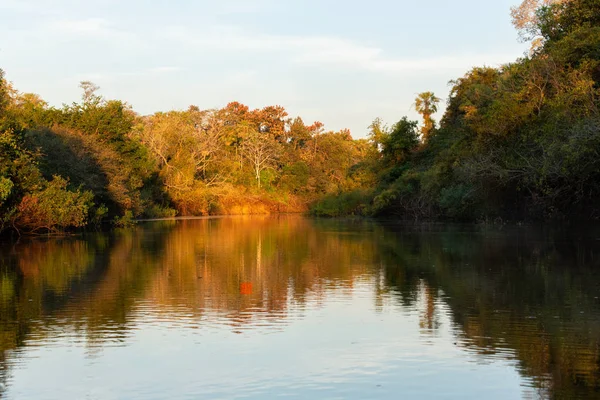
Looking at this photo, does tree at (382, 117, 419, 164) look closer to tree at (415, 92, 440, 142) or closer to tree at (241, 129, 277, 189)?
tree at (415, 92, 440, 142)

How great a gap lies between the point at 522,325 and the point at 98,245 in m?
21.0

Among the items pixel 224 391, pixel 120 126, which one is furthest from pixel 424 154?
pixel 224 391

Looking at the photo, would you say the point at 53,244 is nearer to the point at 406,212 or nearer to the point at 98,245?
the point at 98,245

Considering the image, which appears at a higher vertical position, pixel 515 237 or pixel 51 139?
pixel 51 139

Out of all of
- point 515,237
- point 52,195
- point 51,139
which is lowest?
point 515,237

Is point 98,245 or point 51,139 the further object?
point 51,139

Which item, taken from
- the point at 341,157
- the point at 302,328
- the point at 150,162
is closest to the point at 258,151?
the point at 341,157

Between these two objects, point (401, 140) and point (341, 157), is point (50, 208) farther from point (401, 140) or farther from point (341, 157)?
point (341, 157)

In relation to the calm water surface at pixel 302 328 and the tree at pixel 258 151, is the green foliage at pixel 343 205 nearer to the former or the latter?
the tree at pixel 258 151

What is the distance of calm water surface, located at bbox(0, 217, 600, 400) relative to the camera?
766 centimetres

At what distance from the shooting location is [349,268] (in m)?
19.1

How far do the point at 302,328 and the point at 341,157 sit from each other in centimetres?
7895


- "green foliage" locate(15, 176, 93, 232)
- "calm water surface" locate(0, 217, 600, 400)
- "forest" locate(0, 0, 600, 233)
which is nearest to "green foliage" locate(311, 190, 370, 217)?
"forest" locate(0, 0, 600, 233)

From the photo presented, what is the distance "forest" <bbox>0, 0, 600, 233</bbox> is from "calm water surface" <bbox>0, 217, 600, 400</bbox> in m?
9.62
